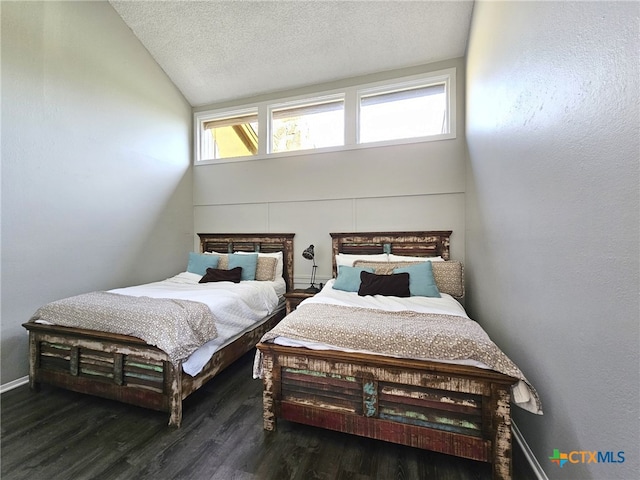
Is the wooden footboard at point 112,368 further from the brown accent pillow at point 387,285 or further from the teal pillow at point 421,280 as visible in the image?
the teal pillow at point 421,280

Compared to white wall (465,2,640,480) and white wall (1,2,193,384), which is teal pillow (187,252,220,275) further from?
white wall (465,2,640,480)

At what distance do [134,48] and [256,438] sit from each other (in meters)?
4.61

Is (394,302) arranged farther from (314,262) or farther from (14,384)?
(14,384)

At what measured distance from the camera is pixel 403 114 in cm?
357

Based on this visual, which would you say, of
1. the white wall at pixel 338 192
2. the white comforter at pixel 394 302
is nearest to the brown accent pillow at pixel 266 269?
the white wall at pixel 338 192

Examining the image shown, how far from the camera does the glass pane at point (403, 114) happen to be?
11.4 feet

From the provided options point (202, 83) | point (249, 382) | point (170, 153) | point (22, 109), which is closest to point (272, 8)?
point (202, 83)

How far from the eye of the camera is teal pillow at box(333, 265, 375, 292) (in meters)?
2.79

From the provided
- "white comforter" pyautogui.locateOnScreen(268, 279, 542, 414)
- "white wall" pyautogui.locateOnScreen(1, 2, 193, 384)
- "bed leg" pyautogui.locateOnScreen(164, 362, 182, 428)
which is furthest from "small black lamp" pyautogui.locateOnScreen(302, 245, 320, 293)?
"white wall" pyautogui.locateOnScreen(1, 2, 193, 384)

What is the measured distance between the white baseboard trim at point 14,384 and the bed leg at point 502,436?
362 cm

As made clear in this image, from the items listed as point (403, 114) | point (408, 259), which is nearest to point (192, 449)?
point (408, 259)

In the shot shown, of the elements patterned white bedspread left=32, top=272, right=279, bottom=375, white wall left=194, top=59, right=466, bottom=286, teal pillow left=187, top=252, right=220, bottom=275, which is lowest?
patterned white bedspread left=32, top=272, right=279, bottom=375

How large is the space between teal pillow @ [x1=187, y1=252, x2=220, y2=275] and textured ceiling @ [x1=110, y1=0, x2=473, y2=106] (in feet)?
8.45

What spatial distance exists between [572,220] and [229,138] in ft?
14.6
